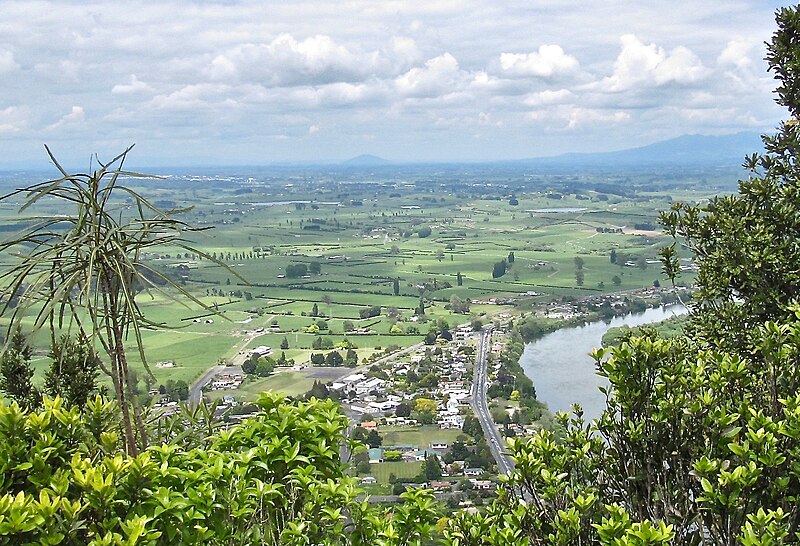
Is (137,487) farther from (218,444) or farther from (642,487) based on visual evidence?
(642,487)

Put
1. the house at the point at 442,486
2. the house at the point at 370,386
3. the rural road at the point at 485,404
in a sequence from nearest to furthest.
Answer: the house at the point at 442,486, the rural road at the point at 485,404, the house at the point at 370,386

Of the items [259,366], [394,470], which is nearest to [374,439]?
[394,470]

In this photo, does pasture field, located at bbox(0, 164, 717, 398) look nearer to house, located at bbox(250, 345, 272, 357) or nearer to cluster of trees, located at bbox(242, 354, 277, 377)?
house, located at bbox(250, 345, 272, 357)

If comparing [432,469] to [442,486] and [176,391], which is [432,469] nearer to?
[442,486]

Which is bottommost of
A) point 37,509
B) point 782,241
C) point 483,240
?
point 483,240

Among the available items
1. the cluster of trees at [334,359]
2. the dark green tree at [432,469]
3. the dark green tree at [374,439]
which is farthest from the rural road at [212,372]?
the dark green tree at [432,469]

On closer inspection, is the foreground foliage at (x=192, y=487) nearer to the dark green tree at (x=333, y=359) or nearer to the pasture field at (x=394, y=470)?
the pasture field at (x=394, y=470)

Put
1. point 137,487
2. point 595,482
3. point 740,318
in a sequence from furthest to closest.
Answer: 1. point 740,318
2. point 595,482
3. point 137,487

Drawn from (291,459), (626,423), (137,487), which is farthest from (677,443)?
(137,487)
